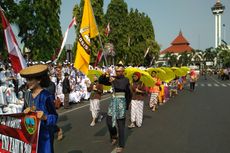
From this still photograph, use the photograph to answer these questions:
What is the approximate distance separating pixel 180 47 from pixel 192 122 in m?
151

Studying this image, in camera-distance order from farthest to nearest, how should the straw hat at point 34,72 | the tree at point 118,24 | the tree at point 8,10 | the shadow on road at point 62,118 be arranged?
1. the tree at point 118,24
2. the tree at point 8,10
3. the shadow on road at point 62,118
4. the straw hat at point 34,72

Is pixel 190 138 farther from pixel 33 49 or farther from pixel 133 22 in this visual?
pixel 133 22

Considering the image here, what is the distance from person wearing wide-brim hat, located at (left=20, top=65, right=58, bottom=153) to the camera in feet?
12.5

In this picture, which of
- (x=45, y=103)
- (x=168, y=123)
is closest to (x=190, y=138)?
(x=168, y=123)

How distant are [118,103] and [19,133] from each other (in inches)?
148

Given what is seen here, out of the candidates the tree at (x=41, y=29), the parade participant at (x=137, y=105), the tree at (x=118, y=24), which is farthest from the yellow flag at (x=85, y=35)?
the tree at (x=118, y=24)

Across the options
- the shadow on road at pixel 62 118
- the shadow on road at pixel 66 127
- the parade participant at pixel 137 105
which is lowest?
the shadow on road at pixel 62 118

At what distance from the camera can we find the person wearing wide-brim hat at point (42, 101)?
3814 millimetres

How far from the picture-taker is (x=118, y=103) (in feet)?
24.7

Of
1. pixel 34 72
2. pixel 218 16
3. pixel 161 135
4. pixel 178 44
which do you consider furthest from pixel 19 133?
pixel 178 44

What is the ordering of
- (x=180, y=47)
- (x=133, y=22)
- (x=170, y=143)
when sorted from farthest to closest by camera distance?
(x=180, y=47), (x=133, y=22), (x=170, y=143)

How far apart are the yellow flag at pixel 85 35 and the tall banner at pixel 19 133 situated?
419cm

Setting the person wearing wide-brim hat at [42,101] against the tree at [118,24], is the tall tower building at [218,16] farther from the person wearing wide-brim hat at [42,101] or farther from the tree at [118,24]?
the person wearing wide-brim hat at [42,101]

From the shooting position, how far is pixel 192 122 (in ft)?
35.2
